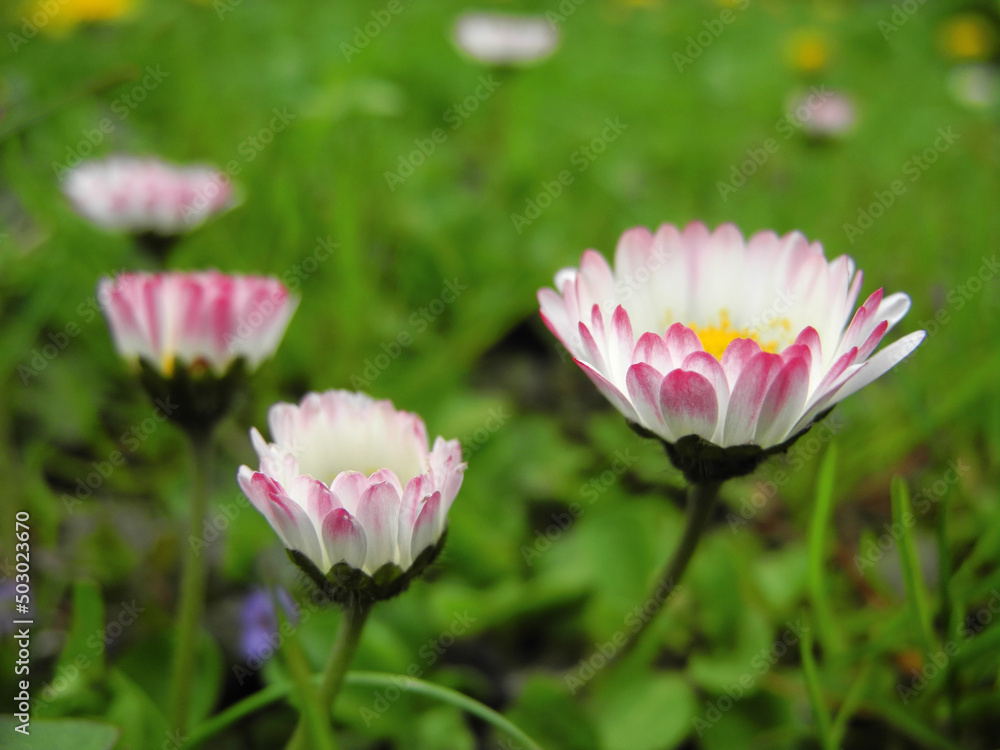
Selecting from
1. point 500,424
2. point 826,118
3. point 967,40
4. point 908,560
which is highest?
point 908,560

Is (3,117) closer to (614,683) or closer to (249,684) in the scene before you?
(249,684)

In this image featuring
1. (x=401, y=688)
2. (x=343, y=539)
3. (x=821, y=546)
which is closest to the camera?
(x=343, y=539)

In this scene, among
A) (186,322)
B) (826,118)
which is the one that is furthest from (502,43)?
(186,322)

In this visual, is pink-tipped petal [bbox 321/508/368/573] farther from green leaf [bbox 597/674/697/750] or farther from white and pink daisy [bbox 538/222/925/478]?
green leaf [bbox 597/674/697/750]

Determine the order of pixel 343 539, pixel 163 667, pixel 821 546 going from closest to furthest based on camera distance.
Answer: pixel 343 539 → pixel 821 546 → pixel 163 667

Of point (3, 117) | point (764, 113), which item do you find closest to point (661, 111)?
point (764, 113)

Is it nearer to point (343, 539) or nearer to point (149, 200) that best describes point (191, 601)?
point (343, 539)
